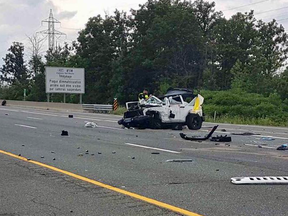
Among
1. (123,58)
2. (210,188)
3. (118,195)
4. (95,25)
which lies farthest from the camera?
(95,25)

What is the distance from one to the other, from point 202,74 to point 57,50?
4311 cm

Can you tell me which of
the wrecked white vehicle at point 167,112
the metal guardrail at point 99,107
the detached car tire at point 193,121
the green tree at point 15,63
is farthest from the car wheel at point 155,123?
the green tree at point 15,63

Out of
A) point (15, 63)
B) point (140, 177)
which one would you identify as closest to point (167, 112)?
point (140, 177)

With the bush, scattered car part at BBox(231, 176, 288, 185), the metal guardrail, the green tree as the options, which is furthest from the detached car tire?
the green tree

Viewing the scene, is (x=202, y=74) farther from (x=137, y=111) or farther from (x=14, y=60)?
(x=14, y=60)

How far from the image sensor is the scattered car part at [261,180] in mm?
7725

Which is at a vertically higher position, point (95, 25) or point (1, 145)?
point (95, 25)

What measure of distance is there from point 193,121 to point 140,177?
12.1 m

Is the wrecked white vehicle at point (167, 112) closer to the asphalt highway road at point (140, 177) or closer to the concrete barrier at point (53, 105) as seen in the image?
the asphalt highway road at point (140, 177)

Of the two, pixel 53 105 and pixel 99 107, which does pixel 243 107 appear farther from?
pixel 53 105

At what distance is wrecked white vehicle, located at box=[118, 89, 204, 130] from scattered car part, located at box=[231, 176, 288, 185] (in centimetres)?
1153

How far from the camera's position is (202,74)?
54844mm

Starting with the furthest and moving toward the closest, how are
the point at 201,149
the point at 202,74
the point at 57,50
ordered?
the point at 57,50 < the point at 202,74 < the point at 201,149

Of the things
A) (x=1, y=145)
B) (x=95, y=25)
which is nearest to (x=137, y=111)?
(x=1, y=145)
